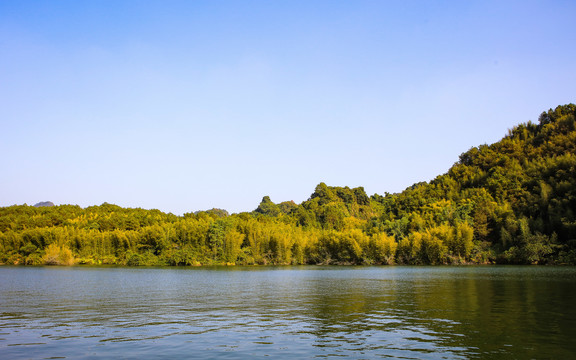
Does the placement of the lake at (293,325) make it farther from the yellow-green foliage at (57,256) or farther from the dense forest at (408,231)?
the yellow-green foliage at (57,256)

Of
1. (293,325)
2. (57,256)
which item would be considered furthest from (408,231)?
(293,325)

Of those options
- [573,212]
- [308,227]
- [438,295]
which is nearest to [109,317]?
[438,295]

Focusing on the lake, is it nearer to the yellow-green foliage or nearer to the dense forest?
the dense forest

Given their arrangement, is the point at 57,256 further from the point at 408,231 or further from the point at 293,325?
the point at 293,325

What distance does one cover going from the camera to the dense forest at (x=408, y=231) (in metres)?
65.4

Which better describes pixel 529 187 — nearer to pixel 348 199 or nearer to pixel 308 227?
pixel 308 227

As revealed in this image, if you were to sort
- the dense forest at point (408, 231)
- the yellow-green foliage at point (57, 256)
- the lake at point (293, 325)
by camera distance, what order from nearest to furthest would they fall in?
1. the lake at point (293, 325)
2. the dense forest at point (408, 231)
3. the yellow-green foliage at point (57, 256)

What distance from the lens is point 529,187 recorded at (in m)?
73.6

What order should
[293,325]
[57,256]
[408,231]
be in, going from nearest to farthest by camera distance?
1. [293,325]
2. [57,256]
3. [408,231]

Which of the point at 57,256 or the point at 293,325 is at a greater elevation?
the point at 57,256

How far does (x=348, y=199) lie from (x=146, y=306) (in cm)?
13021

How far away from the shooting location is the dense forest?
2574 inches

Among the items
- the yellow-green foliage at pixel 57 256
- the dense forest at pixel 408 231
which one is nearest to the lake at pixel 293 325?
the dense forest at pixel 408 231

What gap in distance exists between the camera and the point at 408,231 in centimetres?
7794
